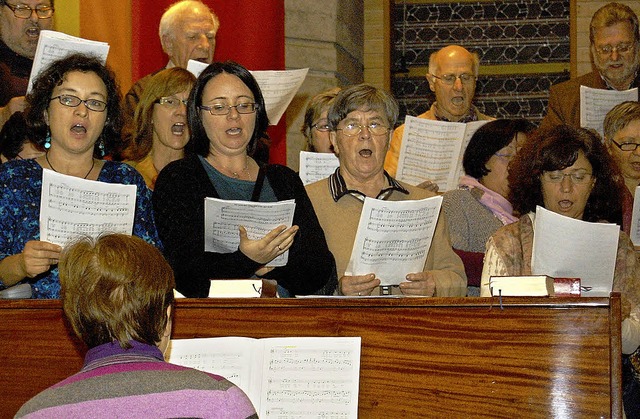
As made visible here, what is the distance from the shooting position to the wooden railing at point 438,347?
8.93 ft

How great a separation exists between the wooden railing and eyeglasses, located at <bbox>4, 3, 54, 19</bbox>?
5.83 feet

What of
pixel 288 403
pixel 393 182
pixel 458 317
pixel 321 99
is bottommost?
pixel 288 403

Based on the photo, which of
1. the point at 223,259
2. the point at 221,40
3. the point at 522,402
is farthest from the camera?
the point at 221,40

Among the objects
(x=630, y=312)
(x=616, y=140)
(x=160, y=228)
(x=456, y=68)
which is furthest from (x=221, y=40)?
(x=630, y=312)

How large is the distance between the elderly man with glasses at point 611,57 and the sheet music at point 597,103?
1.02 feet

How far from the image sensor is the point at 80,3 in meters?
5.68

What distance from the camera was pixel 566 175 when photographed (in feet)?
12.9

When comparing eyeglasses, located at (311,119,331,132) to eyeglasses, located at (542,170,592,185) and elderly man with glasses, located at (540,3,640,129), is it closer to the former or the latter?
eyeglasses, located at (542,170,592,185)

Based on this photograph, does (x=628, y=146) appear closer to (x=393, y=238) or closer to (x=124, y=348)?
(x=393, y=238)

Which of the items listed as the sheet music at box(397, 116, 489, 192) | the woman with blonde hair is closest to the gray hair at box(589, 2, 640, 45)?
the sheet music at box(397, 116, 489, 192)

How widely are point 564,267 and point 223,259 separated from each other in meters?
1.05

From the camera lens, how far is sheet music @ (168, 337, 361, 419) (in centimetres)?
283

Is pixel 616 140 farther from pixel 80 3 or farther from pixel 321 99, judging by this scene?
pixel 80 3

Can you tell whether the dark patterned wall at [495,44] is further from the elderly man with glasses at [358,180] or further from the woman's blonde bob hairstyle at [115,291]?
the woman's blonde bob hairstyle at [115,291]
